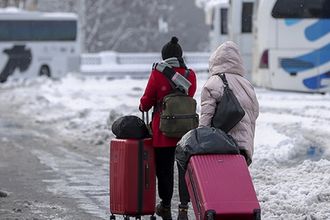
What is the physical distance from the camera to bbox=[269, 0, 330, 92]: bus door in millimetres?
20625

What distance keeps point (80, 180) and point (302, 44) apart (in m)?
10.1

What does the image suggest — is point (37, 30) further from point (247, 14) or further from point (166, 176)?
point (166, 176)

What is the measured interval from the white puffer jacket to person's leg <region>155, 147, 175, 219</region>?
2.26ft

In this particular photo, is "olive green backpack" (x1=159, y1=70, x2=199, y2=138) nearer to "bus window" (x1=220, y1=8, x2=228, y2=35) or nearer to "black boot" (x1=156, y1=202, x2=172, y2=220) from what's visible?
"black boot" (x1=156, y1=202, x2=172, y2=220)

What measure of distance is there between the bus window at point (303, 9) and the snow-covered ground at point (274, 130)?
1981 millimetres

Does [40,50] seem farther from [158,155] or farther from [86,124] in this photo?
[158,155]

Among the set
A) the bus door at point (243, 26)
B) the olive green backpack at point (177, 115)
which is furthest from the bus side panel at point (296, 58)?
the olive green backpack at point (177, 115)

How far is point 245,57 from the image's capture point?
29.5 metres

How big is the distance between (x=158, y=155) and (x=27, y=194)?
325 cm

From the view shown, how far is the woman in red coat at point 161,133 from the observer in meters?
8.13

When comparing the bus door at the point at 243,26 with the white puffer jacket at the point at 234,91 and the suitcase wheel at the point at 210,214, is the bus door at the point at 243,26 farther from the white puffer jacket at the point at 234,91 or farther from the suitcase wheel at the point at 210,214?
the suitcase wheel at the point at 210,214

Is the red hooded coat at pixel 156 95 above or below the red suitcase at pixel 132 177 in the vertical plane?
above

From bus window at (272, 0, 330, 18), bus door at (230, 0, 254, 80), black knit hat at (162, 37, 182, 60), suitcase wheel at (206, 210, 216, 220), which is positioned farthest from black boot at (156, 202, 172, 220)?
bus door at (230, 0, 254, 80)

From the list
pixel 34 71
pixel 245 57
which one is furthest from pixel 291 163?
pixel 34 71
